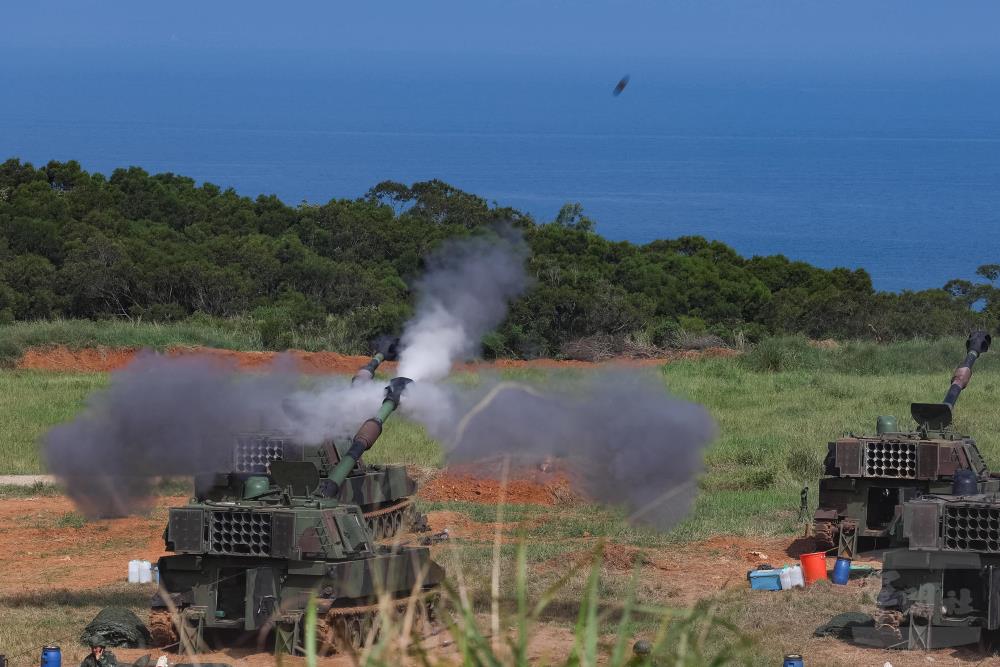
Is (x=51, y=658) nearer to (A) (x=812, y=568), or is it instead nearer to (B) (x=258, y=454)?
(B) (x=258, y=454)

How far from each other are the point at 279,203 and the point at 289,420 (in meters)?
40.0

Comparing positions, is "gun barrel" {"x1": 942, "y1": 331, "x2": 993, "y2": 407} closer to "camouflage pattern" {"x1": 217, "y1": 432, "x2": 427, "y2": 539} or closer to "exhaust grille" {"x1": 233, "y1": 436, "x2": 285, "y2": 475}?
"camouflage pattern" {"x1": 217, "y1": 432, "x2": 427, "y2": 539}

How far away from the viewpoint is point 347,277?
48.4 metres

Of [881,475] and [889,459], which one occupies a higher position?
[889,459]

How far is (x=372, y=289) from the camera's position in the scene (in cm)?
→ 4788

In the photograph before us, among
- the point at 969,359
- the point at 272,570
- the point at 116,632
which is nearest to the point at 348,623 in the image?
the point at 272,570

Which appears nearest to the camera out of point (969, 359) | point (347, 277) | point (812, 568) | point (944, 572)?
point (944, 572)

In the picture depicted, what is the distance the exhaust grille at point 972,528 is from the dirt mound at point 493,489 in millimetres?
10471

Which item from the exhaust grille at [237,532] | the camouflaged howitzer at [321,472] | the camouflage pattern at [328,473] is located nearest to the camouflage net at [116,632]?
the exhaust grille at [237,532]

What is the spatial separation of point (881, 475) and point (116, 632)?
29.0ft

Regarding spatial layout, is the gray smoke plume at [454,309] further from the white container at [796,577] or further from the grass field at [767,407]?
the white container at [796,577]

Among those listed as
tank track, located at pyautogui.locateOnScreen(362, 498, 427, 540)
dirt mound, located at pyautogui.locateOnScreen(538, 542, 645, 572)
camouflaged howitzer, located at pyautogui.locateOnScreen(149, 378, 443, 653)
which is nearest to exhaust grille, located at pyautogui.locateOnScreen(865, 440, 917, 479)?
dirt mound, located at pyautogui.locateOnScreen(538, 542, 645, 572)

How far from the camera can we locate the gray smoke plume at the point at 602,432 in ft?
67.1

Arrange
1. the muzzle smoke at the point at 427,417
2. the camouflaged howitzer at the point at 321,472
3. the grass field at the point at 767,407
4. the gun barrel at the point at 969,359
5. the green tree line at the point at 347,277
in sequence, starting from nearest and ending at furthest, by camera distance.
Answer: the camouflaged howitzer at the point at 321,472 < the muzzle smoke at the point at 427,417 < the gun barrel at the point at 969,359 < the grass field at the point at 767,407 < the green tree line at the point at 347,277
